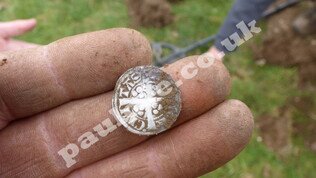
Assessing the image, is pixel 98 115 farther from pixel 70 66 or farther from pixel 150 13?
pixel 150 13

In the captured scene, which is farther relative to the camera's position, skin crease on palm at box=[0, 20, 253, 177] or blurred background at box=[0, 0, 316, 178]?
blurred background at box=[0, 0, 316, 178]

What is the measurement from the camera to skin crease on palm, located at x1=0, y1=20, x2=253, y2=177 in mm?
2072

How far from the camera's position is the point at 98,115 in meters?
2.18

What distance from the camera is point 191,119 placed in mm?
2135

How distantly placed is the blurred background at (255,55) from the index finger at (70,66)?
60.6 inches

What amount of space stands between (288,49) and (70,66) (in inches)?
86.6

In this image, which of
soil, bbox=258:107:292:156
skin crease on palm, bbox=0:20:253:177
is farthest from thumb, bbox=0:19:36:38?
soil, bbox=258:107:292:156

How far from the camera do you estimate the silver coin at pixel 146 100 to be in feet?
6.81

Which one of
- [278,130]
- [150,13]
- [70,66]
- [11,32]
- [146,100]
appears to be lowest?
[278,130]

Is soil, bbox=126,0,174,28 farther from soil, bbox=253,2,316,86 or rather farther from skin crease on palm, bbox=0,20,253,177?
skin crease on palm, bbox=0,20,253,177

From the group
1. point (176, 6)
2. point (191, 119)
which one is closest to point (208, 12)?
point (176, 6)

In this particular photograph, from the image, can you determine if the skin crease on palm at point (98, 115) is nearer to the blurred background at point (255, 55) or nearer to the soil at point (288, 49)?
the blurred background at point (255, 55)

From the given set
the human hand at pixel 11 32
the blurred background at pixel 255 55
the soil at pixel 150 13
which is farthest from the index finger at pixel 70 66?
the soil at pixel 150 13

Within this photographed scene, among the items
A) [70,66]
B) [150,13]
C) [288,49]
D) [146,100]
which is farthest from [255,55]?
[70,66]
